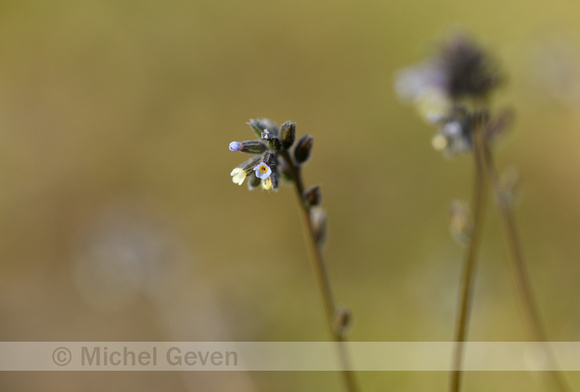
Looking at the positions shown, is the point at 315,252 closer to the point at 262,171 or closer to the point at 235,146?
the point at 262,171

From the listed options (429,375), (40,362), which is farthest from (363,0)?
(40,362)

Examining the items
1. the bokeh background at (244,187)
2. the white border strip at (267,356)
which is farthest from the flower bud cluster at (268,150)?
the white border strip at (267,356)

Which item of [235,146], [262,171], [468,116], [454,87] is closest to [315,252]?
[262,171]

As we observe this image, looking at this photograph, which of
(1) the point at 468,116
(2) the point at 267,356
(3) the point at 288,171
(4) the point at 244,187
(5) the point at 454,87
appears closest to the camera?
(3) the point at 288,171

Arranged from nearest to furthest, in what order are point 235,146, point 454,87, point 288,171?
point 235,146 → point 288,171 → point 454,87

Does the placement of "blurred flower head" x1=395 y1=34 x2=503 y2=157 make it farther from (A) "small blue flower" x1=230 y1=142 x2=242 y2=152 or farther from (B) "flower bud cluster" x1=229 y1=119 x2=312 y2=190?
(A) "small blue flower" x1=230 y1=142 x2=242 y2=152

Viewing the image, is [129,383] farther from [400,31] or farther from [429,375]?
[400,31]
